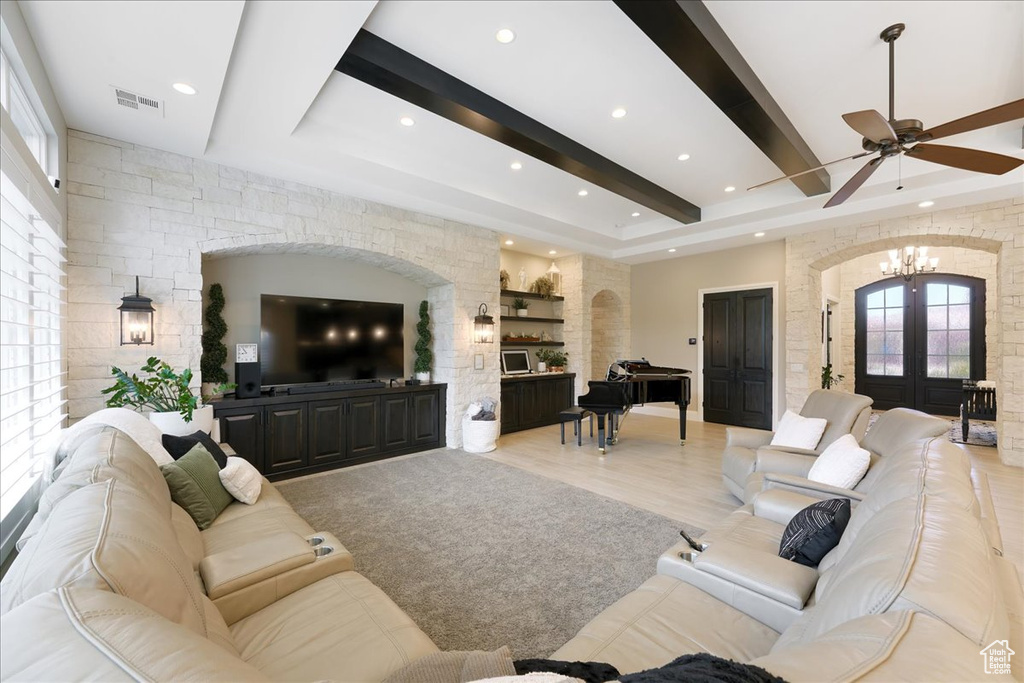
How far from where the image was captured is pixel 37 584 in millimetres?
762

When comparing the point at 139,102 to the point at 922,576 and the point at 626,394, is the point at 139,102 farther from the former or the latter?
the point at 626,394

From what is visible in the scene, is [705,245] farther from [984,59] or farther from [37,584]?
[37,584]

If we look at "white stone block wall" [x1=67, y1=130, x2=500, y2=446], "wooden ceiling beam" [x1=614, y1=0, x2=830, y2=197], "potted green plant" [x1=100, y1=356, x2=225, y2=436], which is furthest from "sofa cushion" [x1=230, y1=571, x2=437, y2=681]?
"white stone block wall" [x1=67, y1=130, x2=500, y2=446]

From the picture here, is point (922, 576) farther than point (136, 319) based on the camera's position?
No

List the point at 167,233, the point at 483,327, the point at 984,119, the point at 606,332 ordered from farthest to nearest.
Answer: the point at 606,332
the point at 483,327
the point at 167,233
the point at 984,119

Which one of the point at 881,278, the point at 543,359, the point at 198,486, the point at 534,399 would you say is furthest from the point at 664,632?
the point at 881,278

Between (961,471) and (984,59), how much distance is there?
3184 millimetres

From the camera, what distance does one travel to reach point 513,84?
9.89 feet

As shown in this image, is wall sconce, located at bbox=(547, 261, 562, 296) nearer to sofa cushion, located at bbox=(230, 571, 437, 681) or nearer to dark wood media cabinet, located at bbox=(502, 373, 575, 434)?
dark wood media cabinet, located at bbox=(502, 373, 575, 434)

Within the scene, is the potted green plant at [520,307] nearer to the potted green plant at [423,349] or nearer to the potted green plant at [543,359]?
the potted green plant at [543,359]

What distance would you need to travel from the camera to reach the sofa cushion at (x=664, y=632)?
1276 mm

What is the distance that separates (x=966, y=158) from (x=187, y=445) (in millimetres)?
5349

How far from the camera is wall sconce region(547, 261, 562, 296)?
7574mm

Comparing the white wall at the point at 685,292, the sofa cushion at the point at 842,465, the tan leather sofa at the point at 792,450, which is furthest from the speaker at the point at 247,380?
the white wall at the point at 685,292
